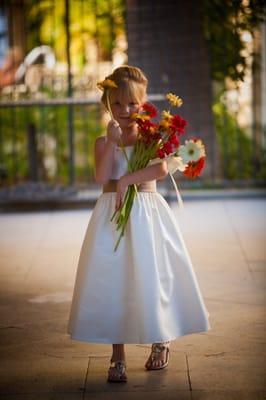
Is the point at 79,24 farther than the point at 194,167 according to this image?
Yes

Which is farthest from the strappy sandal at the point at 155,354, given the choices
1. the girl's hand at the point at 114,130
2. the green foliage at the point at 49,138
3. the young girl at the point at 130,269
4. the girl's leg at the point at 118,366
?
the green foliage at the point at 49,138

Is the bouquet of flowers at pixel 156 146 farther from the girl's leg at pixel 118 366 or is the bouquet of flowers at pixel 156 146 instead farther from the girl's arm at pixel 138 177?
the girl's leg at pixel 118 366

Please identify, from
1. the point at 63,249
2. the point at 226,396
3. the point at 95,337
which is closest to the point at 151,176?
the point at 95,337

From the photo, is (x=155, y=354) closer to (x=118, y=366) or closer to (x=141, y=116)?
(x=118, y=366)

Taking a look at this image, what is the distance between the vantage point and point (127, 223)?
430 cm

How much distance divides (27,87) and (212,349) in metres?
6.73

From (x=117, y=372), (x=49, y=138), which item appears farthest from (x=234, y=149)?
(x=117, y=372)

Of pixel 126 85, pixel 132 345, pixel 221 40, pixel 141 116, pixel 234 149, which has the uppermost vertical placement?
pixel 221 40

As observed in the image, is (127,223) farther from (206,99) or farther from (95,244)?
(206,99)

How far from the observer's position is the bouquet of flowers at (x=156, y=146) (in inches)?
→ 168

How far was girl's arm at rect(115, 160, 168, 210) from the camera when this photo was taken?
4.28 m

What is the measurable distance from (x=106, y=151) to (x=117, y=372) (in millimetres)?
954

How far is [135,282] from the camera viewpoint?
13.9 ft

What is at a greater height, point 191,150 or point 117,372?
point 191,150
